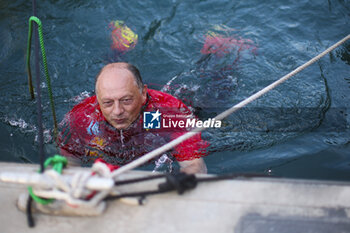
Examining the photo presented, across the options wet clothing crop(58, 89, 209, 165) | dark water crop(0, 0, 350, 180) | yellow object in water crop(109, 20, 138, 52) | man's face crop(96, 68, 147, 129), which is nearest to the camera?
man's face crop(96, 68, 147, 129)

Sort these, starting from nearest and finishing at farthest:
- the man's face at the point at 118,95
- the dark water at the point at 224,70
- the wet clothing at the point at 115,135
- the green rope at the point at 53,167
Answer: the green rope at the point at 53,167
the man's face at the point at 118,95
the wet clothing at the point at 115,135
the dark water at the point at 224,70

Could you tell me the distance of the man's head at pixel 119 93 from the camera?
2.68 meters

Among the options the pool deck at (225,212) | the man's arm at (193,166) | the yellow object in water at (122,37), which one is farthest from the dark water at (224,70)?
the pool deck at (225,212)

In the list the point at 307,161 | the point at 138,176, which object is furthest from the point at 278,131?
the point at 138,176

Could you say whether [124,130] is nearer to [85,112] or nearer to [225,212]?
[85,112]

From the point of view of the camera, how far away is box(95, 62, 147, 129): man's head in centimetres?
268

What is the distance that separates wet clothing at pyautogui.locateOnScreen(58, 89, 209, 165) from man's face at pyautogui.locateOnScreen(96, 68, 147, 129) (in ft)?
0.56

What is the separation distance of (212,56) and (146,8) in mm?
1430

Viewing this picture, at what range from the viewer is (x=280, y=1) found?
508cm

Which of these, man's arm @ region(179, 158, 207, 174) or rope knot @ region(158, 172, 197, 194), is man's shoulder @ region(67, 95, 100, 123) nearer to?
man's arm @ region(179, 158, 207, 174)

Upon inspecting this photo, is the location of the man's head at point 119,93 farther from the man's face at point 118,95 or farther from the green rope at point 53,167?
the green rope at point 53,167

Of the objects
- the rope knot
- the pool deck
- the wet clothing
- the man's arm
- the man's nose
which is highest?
the rope knot

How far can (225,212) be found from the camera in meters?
1.32

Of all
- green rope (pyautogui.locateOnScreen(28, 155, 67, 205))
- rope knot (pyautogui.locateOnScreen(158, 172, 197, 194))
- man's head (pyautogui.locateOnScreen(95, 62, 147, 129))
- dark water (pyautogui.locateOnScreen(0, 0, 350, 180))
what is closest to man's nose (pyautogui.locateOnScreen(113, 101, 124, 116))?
man's head (pyautogui.locateOnScreen(95, 62, 147, 129))
